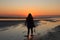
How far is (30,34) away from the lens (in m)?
3.87

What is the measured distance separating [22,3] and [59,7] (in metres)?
1.10

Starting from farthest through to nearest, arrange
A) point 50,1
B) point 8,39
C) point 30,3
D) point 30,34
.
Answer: point 50,1 < point 30,3 < point 30,34 < point 8,39

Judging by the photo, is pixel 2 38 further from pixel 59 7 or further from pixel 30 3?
pixel 59 7

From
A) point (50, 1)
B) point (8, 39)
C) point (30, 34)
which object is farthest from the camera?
point (50, 1)

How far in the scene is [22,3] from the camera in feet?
14.0

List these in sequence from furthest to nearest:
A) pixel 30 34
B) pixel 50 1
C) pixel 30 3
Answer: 1. pixel 50 1
2. pixel 30 3
3. pixel 30 34

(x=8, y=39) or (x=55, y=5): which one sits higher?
(x=55, y=5)

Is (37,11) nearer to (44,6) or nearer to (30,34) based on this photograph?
(44,6)

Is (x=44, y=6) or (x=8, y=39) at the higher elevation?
(x=44, y=6)

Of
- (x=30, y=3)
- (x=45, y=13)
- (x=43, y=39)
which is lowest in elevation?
(x=43, y=39)

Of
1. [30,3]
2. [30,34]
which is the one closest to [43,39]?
[30,34]

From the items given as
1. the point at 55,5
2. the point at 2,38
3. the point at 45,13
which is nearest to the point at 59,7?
the point at 55,5

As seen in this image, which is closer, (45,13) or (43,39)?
(43,39)

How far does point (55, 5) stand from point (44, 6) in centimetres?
32
